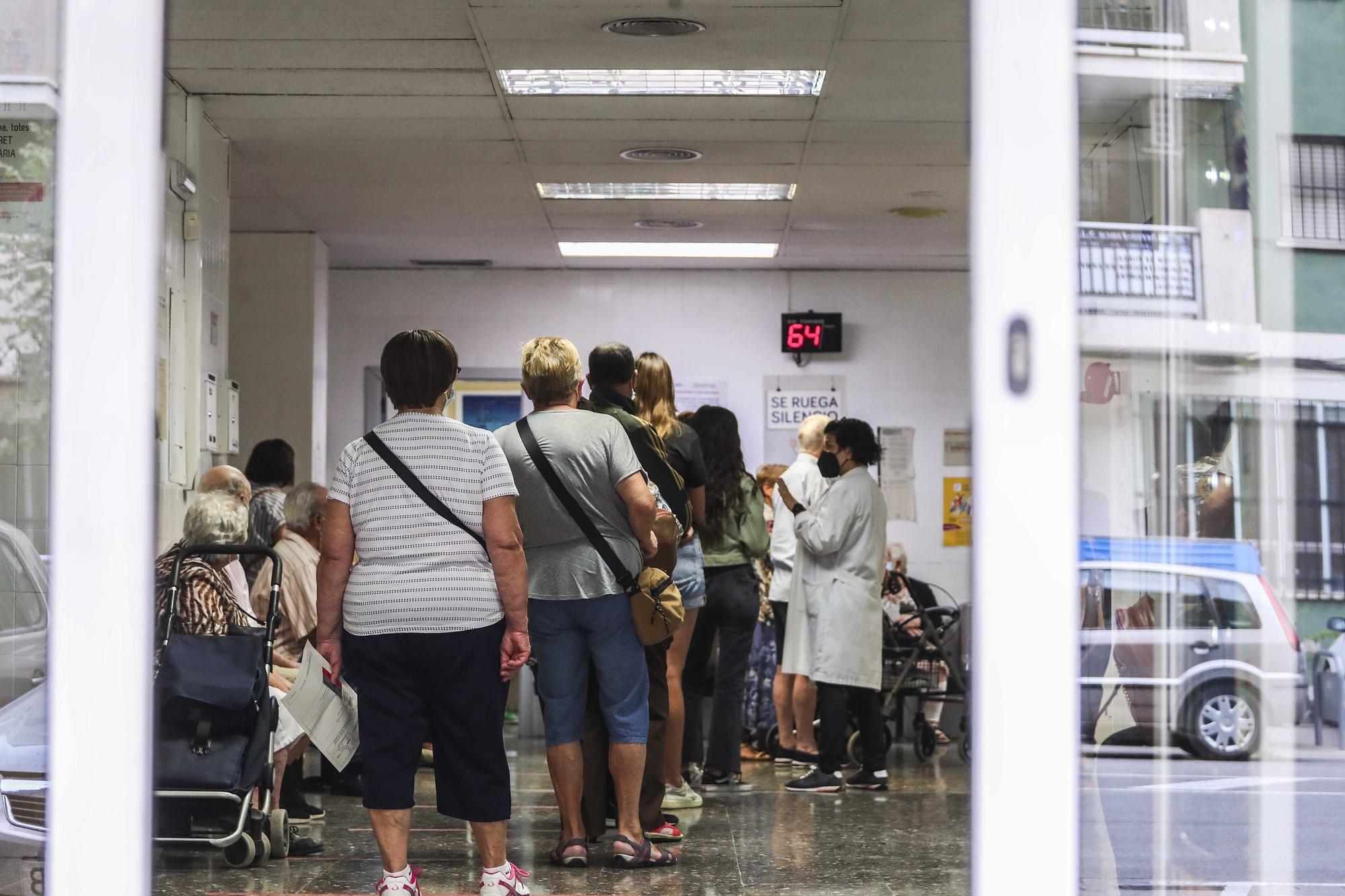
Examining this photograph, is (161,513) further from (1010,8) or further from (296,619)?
(296,619)

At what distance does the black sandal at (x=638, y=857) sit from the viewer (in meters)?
4.28

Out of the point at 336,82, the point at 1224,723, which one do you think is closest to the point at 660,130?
the point at 336,82

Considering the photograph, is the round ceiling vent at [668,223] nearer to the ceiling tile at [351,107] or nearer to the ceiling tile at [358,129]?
the ceiling tile at [358,129]

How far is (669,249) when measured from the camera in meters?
9.23

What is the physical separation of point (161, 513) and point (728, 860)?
279 centimetres

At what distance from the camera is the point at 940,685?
714cm

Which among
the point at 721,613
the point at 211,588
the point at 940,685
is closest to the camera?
the point at 211,588

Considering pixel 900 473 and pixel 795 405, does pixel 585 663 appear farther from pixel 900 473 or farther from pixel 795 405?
pixel 900 473

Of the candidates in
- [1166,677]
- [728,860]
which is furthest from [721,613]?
[1166,677]

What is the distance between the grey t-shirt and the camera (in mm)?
4066

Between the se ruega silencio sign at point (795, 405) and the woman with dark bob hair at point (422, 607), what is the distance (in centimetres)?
644

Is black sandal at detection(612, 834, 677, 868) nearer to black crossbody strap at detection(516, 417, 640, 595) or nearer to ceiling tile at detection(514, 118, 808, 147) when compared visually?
black crossbody strap at detection(516, 417, 640, 595)

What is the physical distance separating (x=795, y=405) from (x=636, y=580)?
230 inches

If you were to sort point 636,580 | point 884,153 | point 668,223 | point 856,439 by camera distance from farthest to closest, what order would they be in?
point 668,223
point 884,153
point 856,439
point 636,580
